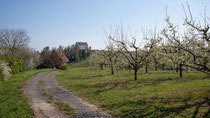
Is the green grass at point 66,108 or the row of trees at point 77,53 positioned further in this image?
the row of trees at point 77,53

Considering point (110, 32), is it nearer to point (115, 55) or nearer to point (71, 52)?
point (115, 55)

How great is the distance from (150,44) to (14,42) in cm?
4055

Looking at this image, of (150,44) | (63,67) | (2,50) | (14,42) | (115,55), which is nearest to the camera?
(150,44)

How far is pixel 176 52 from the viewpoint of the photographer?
1004 cm

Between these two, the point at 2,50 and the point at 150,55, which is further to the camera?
the point at 2,50

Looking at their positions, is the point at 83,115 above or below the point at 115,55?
below

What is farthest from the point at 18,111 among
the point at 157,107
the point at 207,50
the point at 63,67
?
the point at 63,67

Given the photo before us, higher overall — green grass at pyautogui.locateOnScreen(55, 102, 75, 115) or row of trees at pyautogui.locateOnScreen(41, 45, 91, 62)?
row of trees at pyautogui.locateOnScreen(41, 45, 91, 62)

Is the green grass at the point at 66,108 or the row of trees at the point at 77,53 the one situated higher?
the row of trees at the point at 77,53

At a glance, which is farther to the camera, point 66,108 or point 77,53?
point 77,53

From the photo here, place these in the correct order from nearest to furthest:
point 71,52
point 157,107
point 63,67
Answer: point 157,107 → point 63,67 → point 71,52

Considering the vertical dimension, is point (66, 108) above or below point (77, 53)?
below

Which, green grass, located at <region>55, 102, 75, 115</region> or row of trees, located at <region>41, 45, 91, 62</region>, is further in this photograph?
row of trees, located at <region>41, 45, 91, 62</region>

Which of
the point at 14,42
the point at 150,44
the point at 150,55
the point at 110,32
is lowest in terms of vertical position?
the point at 150,55
